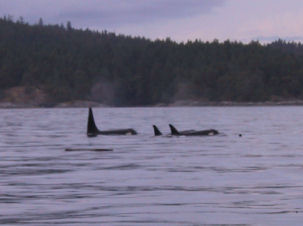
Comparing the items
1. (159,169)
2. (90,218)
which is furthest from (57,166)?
(90,218)

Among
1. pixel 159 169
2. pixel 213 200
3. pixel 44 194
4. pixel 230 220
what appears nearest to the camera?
pixel 230 220

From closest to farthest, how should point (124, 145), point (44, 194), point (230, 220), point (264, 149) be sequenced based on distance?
point (230, 220) → point (44, 194) → point (264, 149) → point (124, 145)

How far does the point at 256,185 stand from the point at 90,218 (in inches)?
256

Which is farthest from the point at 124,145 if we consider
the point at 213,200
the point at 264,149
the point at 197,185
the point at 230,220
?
the point at 230,220

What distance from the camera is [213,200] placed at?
19.2m

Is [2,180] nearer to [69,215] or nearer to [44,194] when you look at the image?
[44,194]

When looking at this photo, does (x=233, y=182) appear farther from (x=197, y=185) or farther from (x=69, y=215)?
(x=69, y=215)

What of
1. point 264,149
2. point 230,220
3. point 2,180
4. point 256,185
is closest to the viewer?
point 230,220

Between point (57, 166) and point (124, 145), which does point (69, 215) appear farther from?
point (124, 145)

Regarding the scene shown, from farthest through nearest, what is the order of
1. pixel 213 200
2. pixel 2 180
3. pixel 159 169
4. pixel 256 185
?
1. pixel 159 169
2. pixel 2 180
3. pixel 256 185
4. pixel 213 200

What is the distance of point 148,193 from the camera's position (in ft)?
67.6

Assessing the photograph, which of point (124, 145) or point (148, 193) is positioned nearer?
point (148, 193)

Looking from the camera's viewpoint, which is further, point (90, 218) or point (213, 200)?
point (213, 200)

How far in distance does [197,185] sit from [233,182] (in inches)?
44.0
